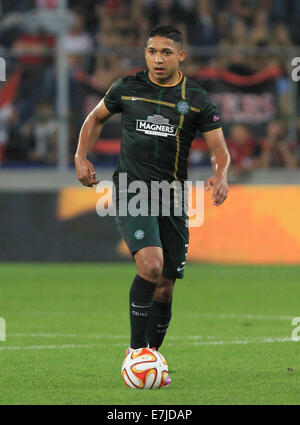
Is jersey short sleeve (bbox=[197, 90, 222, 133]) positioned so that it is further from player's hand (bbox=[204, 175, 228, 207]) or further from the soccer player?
player's hand (bbox=[204, 175, 228, 207])

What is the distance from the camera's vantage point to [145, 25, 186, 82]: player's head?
258 inches

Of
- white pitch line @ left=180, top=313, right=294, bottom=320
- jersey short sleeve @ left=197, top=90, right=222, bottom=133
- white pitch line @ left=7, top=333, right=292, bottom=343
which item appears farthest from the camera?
white pitch line @ left=180, top=313, right=294, bottom=320

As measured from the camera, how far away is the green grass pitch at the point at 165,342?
6.02 metres

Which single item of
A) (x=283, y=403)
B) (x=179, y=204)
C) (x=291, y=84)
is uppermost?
(x=291, y=84)

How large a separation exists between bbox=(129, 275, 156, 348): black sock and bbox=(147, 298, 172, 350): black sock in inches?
19.1

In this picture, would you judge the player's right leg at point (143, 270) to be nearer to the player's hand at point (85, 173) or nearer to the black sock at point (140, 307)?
the black sock at point (140, 307)

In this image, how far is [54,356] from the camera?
7539mm

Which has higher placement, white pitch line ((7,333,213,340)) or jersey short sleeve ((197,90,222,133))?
jersey short sleeve ((197,90,222,133))

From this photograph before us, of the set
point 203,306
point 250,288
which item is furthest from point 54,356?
point 250,288

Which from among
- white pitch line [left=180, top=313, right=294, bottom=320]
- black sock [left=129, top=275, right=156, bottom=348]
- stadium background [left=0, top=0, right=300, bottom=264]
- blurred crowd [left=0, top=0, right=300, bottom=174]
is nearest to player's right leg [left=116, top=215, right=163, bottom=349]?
black sock [left=129, top=275, right=156, bottom=348]

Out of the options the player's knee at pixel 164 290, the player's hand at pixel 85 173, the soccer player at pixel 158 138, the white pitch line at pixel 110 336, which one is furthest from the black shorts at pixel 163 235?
the white pitch line at pixel 110 336

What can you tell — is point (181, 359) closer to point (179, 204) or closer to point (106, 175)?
point (179, 204)

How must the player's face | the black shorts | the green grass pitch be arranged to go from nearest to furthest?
1. the green grass pitch
2. the black shorts
3. the player's face

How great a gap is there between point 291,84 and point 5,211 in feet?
15.5
